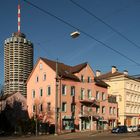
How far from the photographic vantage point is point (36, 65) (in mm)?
69938

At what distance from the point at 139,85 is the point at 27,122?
45.8m

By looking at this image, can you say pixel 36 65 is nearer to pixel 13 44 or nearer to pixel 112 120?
pixel 13 44

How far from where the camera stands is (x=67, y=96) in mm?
66750

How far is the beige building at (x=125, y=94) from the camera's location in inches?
3435

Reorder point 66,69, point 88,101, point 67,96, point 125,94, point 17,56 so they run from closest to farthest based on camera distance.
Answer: point 17,56, point 67,96, point 88,101, point 66,69, point 125,94

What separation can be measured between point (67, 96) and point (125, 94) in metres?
25.3

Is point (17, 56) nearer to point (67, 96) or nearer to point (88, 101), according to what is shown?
point (67, 96)

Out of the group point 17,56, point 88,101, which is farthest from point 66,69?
point 17,56

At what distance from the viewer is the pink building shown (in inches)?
2576

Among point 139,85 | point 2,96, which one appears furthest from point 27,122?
point 139,85

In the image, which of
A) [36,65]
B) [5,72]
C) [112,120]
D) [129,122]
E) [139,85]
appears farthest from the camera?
[139,85]

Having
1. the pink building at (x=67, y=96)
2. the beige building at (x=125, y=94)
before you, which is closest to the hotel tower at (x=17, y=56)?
the pink building at (x=67, y=96)

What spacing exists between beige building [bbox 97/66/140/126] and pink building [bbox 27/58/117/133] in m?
11.1

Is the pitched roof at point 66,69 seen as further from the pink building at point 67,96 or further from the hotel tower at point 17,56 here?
the hotel tower at point 17,56
